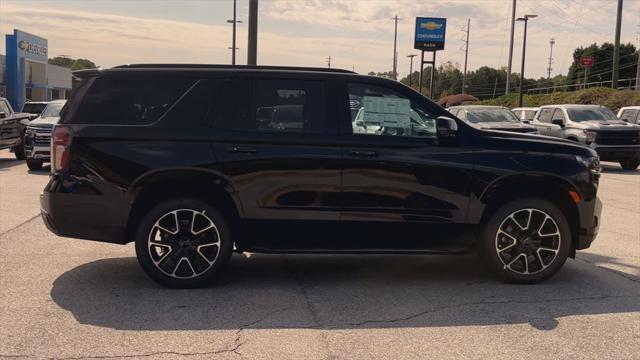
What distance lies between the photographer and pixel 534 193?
604 cm

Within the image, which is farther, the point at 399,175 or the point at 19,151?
the point at 19,151

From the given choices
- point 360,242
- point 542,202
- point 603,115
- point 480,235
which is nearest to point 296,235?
point 360,242

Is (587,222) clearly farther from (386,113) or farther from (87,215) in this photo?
(87,215)

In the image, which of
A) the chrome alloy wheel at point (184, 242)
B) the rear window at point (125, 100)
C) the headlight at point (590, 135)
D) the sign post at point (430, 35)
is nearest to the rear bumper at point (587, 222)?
the chrome alloy wheel at point (184, 242)

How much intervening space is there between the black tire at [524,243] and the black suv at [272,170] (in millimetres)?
21

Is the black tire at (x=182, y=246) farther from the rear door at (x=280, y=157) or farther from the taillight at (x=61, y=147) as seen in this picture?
the taillight at (x=61, y=147)

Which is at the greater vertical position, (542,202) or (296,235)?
(542,202)

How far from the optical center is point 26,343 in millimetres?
4355

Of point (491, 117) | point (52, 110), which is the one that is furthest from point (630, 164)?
point (52, 110)

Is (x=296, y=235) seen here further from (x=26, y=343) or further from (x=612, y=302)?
(x=612, y=302)

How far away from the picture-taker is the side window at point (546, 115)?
827 inches

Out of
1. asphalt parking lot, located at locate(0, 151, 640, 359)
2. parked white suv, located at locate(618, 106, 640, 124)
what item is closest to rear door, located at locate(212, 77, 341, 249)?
asphalt parking lot, located at locate(0, 151, 640, 359)

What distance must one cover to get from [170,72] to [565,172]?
372 centimetres

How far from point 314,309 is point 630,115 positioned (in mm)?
20510
